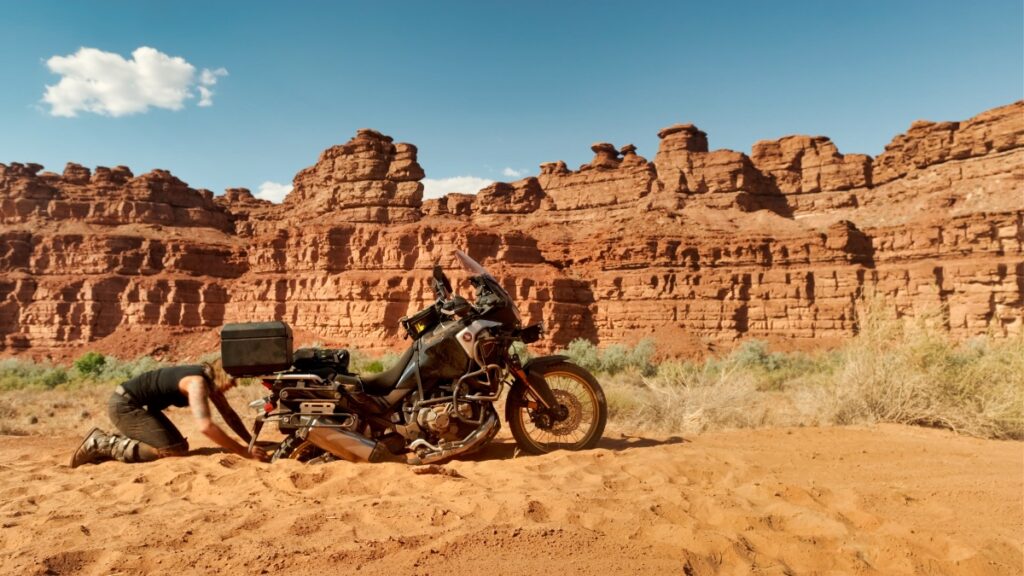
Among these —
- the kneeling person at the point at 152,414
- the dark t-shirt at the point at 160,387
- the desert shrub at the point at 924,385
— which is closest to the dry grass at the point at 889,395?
the desert shrub at the point at 924,385

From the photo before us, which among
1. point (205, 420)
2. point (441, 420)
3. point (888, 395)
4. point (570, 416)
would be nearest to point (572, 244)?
point (888, 395)

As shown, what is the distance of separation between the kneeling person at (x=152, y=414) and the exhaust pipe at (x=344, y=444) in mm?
664

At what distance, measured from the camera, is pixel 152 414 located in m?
5.34

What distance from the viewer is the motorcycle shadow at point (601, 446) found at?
5273mm

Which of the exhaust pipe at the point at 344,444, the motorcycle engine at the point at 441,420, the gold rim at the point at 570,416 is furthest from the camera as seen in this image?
the gold rim at the point at 570,416

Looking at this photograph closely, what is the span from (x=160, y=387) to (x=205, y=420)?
2.70 ft

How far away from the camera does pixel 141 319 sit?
43.1 meters

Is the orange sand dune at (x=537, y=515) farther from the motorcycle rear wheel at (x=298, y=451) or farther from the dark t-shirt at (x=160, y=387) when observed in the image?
the dark t-shirt at (x=160, y=387)

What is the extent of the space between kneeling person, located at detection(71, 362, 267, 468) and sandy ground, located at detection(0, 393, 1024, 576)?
211mm

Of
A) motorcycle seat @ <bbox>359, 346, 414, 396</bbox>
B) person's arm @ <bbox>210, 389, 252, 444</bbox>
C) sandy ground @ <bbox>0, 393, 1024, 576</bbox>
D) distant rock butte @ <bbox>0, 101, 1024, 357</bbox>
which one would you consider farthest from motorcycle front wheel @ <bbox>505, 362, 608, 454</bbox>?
distant rock butte @ <bbox>0, 101, 1024, 357</bbox>

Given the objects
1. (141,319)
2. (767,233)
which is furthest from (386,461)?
(141,319)

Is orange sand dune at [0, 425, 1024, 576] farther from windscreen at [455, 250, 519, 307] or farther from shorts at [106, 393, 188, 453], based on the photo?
windscreen at [455, 250, 519, 307]

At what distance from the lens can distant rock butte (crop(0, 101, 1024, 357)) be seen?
33.9 meters

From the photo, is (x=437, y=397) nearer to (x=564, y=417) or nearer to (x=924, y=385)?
(x=564, y=417)
